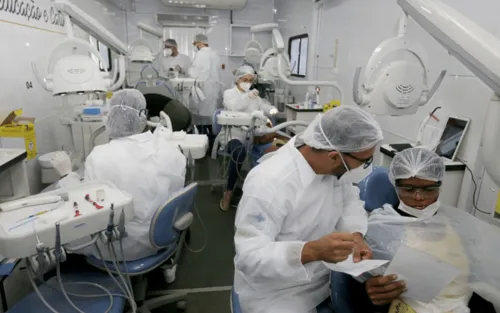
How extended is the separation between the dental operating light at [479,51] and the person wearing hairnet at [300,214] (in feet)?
1.11

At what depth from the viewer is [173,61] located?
5.66 meters

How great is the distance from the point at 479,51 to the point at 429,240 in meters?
Answer: 0.81

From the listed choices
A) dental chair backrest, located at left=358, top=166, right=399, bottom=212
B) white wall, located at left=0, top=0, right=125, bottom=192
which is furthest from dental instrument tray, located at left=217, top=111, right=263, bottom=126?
dental chair backrest, located at left=358, top=166, right=399, bottom=212

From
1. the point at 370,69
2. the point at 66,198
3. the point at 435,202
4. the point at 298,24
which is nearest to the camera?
the point at 66,198

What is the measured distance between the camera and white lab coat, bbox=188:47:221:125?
520 cm

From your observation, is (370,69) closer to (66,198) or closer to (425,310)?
(425,310)

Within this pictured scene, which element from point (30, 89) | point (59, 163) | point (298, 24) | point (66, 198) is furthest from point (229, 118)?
point (298, 24)

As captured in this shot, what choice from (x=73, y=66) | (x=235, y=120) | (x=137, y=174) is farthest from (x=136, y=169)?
(x=235, y=120)

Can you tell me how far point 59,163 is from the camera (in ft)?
7.22

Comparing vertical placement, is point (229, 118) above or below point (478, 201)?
above

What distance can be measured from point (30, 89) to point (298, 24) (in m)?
4.13

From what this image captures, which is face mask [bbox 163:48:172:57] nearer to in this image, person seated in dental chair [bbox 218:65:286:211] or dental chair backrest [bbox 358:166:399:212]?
person seated in dental chair [bbox 218:65:286:211]

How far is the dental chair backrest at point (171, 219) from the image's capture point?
5.01 feet

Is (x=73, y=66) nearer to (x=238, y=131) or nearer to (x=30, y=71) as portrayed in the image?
(x=30, y=71)
